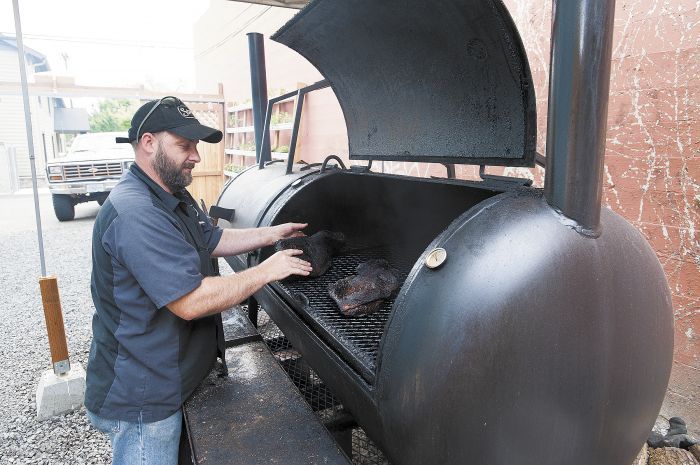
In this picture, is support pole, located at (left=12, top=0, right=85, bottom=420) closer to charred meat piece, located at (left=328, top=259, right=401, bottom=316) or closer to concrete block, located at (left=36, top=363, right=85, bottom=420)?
concrete block, located at (left=36, top=363, right=85, bottom=420)

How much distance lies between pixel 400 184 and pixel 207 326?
5.55ft

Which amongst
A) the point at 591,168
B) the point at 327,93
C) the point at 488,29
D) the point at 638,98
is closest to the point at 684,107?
the point at 638,98

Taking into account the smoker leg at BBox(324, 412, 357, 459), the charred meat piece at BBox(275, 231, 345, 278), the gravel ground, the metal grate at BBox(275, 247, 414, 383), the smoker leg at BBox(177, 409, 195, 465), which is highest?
the charred meat piece at BBox(275, 231, 345, 278)

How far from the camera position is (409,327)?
1.37 meters

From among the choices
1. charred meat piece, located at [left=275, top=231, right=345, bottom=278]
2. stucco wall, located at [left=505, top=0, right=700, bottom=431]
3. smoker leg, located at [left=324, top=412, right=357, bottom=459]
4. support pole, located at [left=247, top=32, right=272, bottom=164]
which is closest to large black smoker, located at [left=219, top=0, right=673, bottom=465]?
smoker leg, located at [left=324, top=412, right=357, bottom=459]

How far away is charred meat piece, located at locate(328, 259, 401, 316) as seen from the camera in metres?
2.34

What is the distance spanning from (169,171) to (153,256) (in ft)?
1.66

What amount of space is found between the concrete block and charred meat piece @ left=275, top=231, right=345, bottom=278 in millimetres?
2122

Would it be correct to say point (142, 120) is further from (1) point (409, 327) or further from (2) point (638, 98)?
(2) point (638, 98)

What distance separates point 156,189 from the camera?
2.07m

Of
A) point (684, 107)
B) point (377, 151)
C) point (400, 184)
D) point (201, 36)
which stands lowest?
point (400, 184)

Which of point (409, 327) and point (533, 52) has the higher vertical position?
point (533, 52)

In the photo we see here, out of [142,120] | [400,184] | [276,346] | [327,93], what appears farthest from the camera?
[327,93]

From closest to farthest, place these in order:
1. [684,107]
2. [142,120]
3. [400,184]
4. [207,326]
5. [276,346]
Answer: [142,120] → [207,326] → [684,107] → [400,184] → [276,346]
